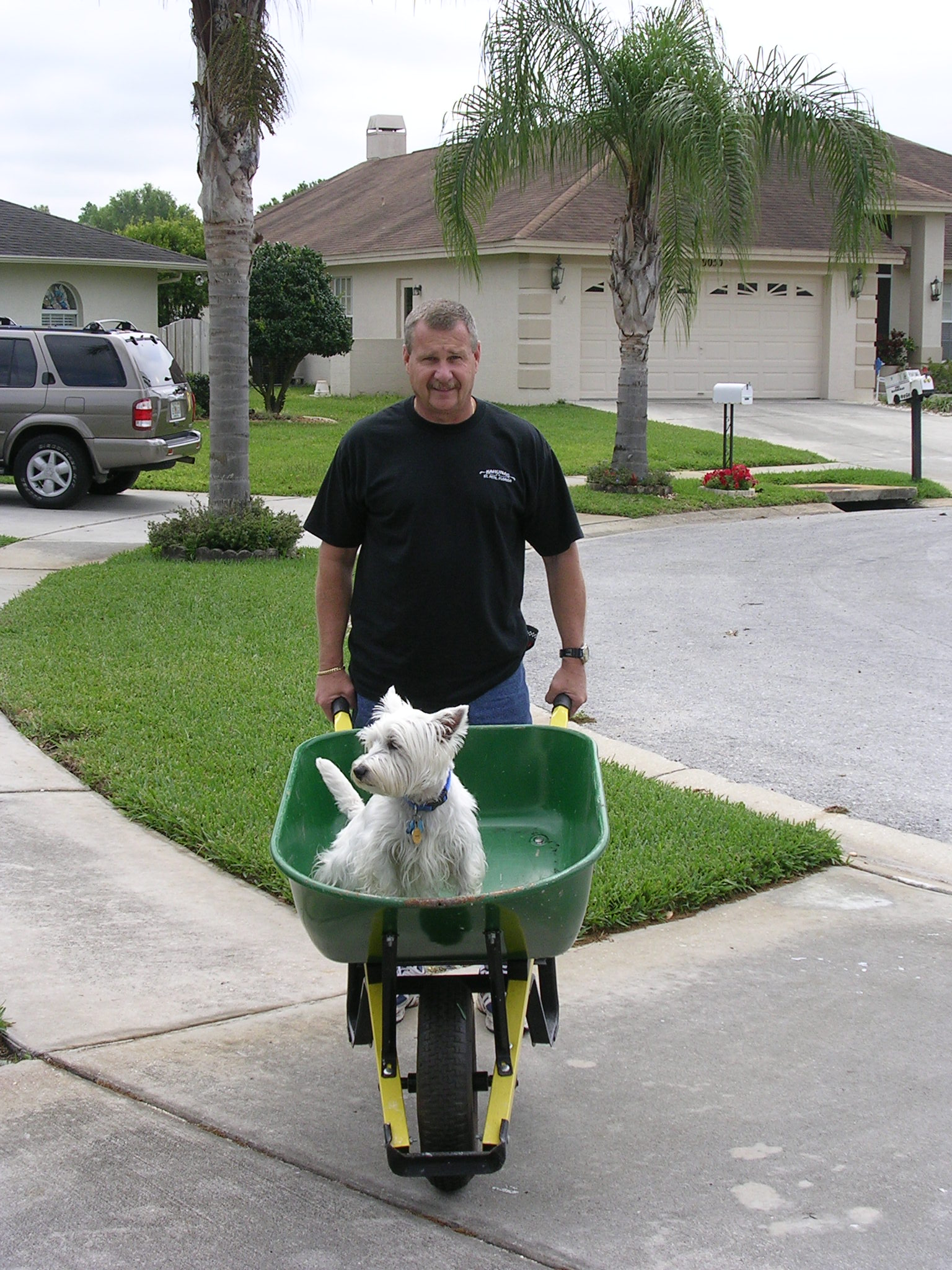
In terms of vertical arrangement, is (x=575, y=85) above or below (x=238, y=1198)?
above

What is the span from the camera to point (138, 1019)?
412 centimetres

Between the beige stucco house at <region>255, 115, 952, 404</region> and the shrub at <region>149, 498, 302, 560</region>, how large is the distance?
14.4 m

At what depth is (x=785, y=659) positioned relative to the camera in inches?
352

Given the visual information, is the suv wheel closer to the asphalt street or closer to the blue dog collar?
the asphalt street

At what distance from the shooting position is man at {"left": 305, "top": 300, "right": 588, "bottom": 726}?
384 cm

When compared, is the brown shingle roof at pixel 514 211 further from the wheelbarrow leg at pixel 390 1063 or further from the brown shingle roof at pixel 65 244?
the wheelbarrow leg at pixel 390 1063

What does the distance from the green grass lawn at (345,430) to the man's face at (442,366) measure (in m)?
12.7

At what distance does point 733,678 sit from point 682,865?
3.41 m

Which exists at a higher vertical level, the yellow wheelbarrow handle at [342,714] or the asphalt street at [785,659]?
the yellow wheelbarrow handle at [342,714]

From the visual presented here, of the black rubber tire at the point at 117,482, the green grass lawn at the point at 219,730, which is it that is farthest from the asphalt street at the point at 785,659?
the black rubber tire at the point at 117,482

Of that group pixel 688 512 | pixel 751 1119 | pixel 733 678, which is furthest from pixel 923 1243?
pixel 688 512

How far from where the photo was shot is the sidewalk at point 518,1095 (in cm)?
313

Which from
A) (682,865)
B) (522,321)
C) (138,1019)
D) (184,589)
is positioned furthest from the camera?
(522,321)

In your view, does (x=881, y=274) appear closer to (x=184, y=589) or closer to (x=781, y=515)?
(x=781, y=515)
